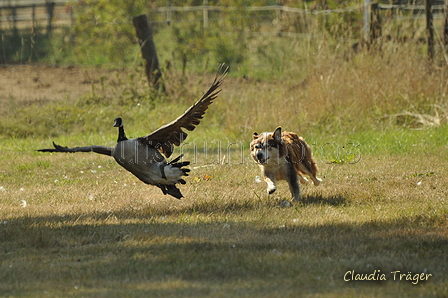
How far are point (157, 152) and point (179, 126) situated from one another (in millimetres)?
391

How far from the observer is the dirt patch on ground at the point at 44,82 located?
15.5 m

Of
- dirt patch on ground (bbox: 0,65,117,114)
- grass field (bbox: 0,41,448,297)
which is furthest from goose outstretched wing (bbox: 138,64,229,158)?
dirt patch on ground (bbox: 0,65,117,114)

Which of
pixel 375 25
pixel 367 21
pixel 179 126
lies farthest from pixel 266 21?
pixel 179 126

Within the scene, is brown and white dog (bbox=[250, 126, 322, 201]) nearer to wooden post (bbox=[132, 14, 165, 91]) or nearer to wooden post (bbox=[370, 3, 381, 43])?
wooden post (bbox=[132, 14, 165, 91])

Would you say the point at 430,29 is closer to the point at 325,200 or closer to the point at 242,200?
the point at 325,200

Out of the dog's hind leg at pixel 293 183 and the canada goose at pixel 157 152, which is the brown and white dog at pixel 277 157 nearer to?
the dog's hind leg at pixel 293 183

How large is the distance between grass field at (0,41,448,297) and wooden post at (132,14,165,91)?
0.41 meters

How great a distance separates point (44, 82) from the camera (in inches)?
661

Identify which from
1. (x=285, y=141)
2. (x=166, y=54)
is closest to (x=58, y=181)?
(x=285, y=141)

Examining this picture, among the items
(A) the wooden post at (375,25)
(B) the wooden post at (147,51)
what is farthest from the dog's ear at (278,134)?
(A) the wooden post at (375,25)

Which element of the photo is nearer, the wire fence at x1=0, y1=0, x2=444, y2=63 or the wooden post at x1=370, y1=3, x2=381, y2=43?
the wooden post at x1=370, y1=3, x2=381, y2=43

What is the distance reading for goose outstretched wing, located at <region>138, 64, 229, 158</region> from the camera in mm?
6996

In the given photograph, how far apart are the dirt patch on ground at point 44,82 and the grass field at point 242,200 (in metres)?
0.32

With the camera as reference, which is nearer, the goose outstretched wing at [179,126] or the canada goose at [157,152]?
the canada goose at [157,152]
